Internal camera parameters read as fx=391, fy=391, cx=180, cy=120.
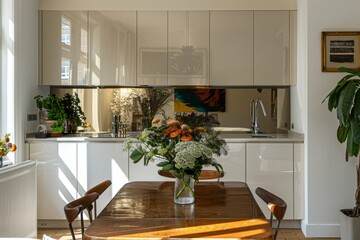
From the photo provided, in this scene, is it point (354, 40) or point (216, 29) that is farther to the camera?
point (216, 29)

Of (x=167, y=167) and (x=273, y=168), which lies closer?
(x=167, y=167)

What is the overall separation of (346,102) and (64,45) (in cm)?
307

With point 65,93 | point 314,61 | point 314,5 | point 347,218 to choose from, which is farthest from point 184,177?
point 65,93

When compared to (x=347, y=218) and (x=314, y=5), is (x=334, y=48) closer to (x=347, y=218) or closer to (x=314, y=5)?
(x=314, y=5)

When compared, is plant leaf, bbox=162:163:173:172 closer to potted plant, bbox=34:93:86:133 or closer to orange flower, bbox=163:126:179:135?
orange flower, bbox=163:126:179:135

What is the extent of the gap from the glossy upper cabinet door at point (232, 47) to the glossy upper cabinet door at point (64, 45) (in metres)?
1.50

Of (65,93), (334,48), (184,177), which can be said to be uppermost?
(334,48)

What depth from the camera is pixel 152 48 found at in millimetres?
4520

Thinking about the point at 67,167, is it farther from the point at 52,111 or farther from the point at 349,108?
the point at 349,108

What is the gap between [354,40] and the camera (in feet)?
13.1

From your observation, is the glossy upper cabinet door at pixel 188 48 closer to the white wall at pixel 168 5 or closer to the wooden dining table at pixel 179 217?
the white wall at pixel 168 5

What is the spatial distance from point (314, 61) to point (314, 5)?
0.57 m

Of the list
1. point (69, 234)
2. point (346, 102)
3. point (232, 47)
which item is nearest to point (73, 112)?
point (69, 234)

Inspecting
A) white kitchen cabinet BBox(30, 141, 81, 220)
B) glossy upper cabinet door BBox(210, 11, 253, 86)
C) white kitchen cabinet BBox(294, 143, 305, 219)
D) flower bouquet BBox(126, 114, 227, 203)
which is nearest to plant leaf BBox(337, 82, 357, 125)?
white kitchen cabinet BBox(294, 143, 305, 219)
